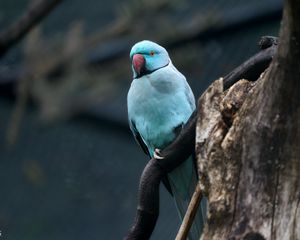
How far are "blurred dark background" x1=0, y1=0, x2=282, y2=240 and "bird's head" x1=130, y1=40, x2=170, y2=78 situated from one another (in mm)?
594

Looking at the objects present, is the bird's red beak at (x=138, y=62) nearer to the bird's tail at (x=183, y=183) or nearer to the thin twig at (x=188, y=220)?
the bird's tail at (x=183, y=183)

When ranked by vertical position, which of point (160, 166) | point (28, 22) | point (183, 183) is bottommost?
point (183, 183)

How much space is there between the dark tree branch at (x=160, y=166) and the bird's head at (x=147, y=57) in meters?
0.66

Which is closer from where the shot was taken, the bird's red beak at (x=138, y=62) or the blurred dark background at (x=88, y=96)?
the bird's red beak at (x=138, y=62)

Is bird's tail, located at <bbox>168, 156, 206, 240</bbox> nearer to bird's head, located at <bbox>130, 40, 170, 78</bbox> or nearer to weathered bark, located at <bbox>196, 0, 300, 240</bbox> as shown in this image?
bird's head, located at <bbox>130, 40, 170, 78</bbox>

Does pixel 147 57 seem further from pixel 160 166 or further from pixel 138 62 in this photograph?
pixel 160 166

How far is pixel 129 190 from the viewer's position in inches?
126

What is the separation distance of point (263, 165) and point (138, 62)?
0.94 m

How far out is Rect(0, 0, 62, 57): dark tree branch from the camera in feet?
8.11

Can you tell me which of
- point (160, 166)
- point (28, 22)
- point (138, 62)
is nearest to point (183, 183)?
point (138, 62)

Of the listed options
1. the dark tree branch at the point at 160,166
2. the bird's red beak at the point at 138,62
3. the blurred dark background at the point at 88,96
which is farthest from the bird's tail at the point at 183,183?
the blurred dark background at the point at 88,96

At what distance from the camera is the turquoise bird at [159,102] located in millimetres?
2244

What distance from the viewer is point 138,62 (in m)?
2.27

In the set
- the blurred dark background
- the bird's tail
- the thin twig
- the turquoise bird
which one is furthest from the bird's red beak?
the thin twig
